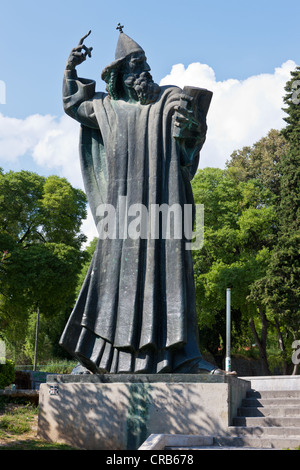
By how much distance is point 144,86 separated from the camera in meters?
8.40

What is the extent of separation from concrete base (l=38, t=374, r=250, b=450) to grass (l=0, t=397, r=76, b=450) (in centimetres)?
26

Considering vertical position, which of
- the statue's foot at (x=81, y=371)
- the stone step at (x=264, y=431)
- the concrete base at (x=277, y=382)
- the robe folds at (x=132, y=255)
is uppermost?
the robe folds at (x=132, y=255)

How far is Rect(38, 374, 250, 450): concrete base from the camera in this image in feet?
21.6

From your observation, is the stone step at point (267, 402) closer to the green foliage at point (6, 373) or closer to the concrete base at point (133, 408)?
the concrete base at point (133, 408)

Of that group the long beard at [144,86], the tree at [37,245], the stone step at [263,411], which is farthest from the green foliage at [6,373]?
the tree at [37,245]

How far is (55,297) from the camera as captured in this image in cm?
2727

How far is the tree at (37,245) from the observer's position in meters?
26.4

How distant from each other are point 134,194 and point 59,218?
74.0 ft

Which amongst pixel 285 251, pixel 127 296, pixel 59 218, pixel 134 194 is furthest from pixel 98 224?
pixel 59 218

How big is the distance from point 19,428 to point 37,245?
21315 mm

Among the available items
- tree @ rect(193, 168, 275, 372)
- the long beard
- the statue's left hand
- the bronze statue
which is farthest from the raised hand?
tree @ rect(193, 168, 275, 372)

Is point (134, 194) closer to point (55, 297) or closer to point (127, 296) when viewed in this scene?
point (127, 296)

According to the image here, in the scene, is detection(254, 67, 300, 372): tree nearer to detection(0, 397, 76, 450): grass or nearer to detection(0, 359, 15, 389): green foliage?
detection(0, 359, 15, 389): green foliage

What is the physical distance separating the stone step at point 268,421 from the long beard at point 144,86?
15.4 feet
